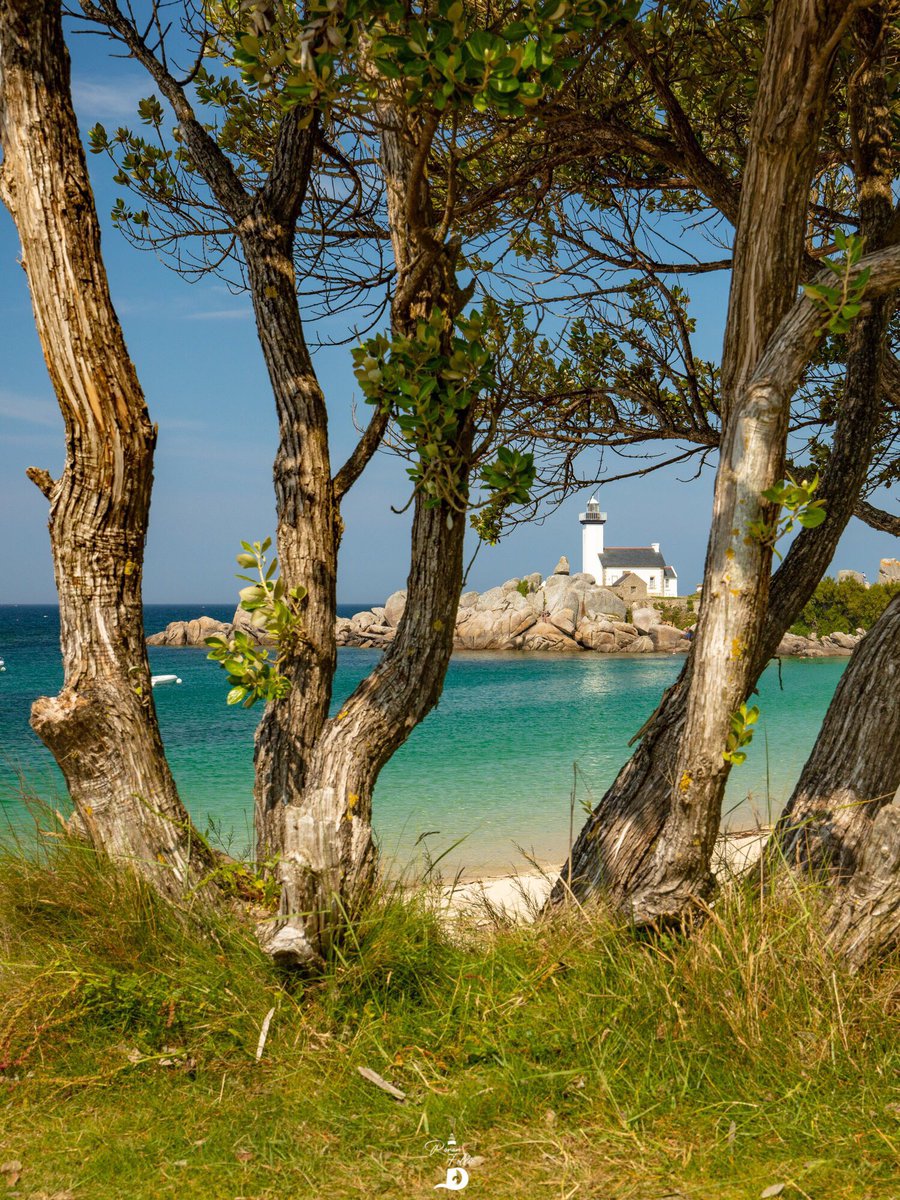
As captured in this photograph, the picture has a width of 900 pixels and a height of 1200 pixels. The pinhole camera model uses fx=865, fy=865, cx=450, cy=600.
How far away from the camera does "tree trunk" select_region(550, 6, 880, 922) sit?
10.3 feet

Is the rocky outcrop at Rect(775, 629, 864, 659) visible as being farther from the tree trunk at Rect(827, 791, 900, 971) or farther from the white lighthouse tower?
the tree trunk at Rect(827, 791, 900, 971)

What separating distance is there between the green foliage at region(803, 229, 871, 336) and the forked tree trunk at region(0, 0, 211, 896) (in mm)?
2640

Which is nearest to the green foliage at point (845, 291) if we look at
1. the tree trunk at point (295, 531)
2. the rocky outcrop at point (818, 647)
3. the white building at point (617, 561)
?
the tree trunk at point (295, 531)

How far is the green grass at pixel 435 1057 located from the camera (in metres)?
2.48

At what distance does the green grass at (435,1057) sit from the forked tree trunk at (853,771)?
1.75 ft

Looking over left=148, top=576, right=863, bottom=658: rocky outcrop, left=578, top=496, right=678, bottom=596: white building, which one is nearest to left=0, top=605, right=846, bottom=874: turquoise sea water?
left=148, top=576, right=863, bottom=658: rocky outcrop

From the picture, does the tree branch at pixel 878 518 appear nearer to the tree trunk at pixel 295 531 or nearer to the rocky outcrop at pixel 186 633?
the tree trunk at pixel 295 531

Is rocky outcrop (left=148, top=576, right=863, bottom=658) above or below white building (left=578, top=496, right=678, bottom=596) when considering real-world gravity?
below

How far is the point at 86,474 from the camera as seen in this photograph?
3459 millimetres

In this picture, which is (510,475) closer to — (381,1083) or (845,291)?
(845,291)

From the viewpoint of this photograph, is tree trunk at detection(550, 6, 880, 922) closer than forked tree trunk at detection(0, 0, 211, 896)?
Yes

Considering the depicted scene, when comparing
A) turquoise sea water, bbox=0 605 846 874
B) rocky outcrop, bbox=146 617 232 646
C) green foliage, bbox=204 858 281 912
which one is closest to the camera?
green foliage, bbox=204 858 281 912

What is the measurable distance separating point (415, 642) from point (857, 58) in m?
4.17

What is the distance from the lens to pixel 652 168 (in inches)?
242
